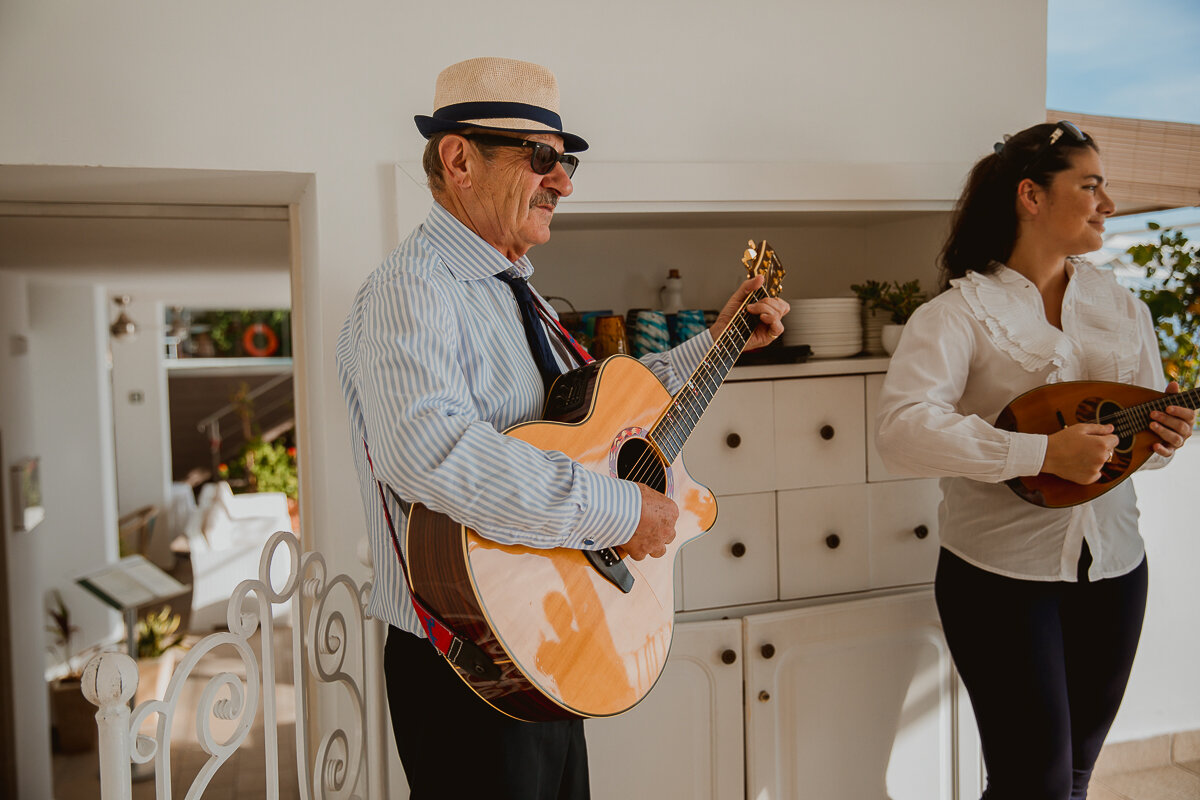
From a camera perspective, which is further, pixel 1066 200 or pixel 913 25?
pixel 913 25

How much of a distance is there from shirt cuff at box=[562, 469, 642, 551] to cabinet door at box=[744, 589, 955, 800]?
100cm

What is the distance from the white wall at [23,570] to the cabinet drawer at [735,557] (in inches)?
79.9

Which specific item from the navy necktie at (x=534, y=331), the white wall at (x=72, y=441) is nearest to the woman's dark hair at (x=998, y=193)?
the navy necktie at (x=534, y=331)

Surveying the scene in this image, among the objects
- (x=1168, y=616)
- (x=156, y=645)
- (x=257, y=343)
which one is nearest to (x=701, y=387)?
(x=257, y=343)

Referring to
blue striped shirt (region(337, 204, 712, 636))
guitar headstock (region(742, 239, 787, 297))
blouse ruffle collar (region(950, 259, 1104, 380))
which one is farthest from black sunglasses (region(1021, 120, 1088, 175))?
blue striped shirt (region(337, 204, 712, 636))

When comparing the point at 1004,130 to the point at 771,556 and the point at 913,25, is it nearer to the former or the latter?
the point at 913,25

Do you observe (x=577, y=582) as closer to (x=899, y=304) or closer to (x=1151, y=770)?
(x=899, y=304)

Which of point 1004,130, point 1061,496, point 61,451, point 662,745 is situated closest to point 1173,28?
point 1004,130

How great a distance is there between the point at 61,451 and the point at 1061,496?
2.77 m

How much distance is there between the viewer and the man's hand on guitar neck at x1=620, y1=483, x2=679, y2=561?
1.22 metres

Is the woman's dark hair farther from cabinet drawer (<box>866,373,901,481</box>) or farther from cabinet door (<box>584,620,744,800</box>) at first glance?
cabinet door (<box>584,620,744,800</box>)

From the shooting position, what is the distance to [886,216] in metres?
2.39

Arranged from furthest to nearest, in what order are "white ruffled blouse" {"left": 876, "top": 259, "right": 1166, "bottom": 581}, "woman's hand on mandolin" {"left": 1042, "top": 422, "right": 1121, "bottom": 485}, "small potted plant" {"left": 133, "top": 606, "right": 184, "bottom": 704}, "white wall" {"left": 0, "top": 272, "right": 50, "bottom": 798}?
1. "small potted plant" {"left": 133, "top": 606, "right": 184, "bottom": 704}
2. "white wall" {"left": 0, "top": 272, "right": 50, "bottom": 798}
3. "white ruffled blouse" {"left": 876, "top": 259, "right": 1166, "bottom": 581}
4. "woman's hand on mandolin" {"left": 1042, "top": 422, "right": 1121, "bottom": 485}

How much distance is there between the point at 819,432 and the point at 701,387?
0.72 meters
